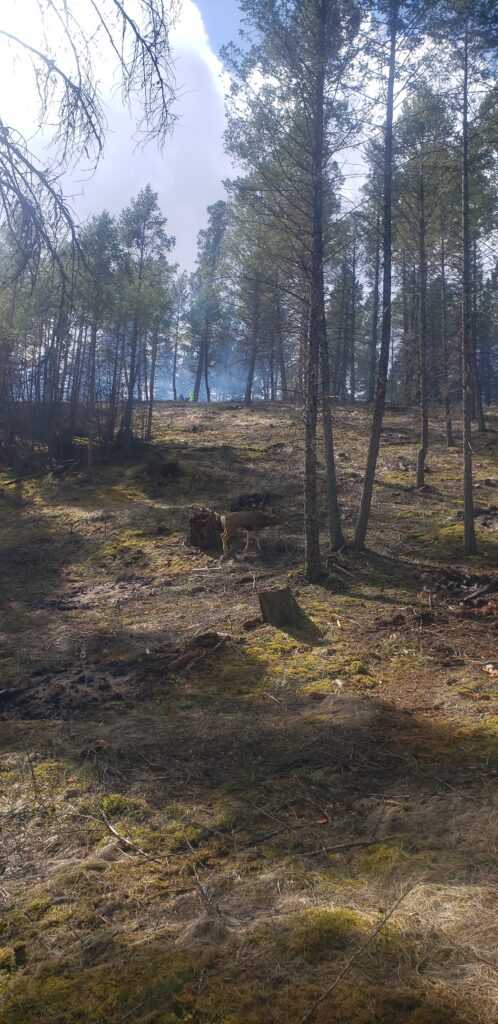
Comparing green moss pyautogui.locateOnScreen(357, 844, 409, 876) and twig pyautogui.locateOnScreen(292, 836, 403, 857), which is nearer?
green moss pyautogui.locateOnScreen(357, 844, 409, 876)

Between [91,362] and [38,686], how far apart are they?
73.8 feet

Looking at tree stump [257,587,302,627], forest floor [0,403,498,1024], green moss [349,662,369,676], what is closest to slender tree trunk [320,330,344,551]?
forest floor [0,403,498,1024]

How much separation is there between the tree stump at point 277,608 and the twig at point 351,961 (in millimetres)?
6286

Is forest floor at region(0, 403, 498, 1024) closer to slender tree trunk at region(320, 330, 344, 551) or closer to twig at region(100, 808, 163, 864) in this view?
twig at region(100, 808, 163, 864)

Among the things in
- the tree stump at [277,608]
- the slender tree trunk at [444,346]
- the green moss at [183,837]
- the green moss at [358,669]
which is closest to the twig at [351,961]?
the green moss at [183,837]

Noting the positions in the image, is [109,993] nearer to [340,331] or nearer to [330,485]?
[330,485]

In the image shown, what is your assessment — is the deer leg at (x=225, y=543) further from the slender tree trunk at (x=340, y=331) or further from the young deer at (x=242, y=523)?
the slender tree trunk at (x=340, y=331)

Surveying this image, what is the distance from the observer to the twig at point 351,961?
2.58 meters

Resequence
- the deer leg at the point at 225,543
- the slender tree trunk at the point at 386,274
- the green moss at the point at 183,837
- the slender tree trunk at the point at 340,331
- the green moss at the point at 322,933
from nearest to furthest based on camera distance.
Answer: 1. the green moss at the point at 322,933
2. the green moss at the point at 183,837
3. the slender tree trunk at the point at 386,274
4. the deer leg at the point at 225,543
5. the slender tree trunk at the point at 340,331

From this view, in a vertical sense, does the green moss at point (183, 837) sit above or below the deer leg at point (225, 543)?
below

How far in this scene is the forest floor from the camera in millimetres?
2828

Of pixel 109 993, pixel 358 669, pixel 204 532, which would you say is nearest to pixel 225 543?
pixel 204 532

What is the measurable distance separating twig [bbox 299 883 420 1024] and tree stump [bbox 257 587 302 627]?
629 centimetres

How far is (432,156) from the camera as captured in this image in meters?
16.2
